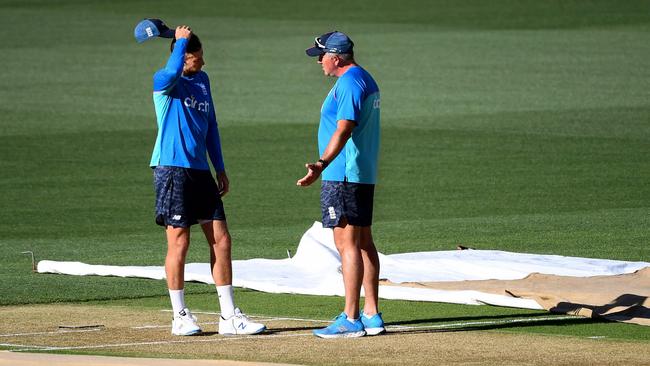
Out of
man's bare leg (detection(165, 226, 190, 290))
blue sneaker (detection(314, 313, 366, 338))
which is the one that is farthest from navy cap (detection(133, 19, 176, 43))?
blue sneaker (detection(314, 313, 366, 338))

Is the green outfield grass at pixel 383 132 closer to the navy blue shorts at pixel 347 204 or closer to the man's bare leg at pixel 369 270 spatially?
the man's bare leg at pixel 369 270

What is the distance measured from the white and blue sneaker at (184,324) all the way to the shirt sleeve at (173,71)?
5.58 feet

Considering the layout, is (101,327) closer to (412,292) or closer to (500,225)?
(412,292)

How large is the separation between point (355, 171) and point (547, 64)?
29.8 meters

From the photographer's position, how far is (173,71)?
38.5 feet

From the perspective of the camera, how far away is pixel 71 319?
1270 cm

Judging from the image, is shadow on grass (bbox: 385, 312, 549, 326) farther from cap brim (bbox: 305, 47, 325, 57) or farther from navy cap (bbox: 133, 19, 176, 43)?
navy cap (bbox: 133, 19, 176, 43)

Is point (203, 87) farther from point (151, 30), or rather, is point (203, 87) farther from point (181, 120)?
point (151, 30)

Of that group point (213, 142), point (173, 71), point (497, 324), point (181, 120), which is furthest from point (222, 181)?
point (497, 324)

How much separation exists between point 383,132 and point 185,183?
18.6m

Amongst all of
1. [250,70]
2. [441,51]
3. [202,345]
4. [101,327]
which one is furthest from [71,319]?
[441,51]

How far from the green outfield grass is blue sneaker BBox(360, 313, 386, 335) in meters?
0.91

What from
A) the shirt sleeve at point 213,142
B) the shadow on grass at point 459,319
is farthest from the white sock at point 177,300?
the shadow on grass at point 459,319

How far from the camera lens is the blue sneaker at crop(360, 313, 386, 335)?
11.9 m
